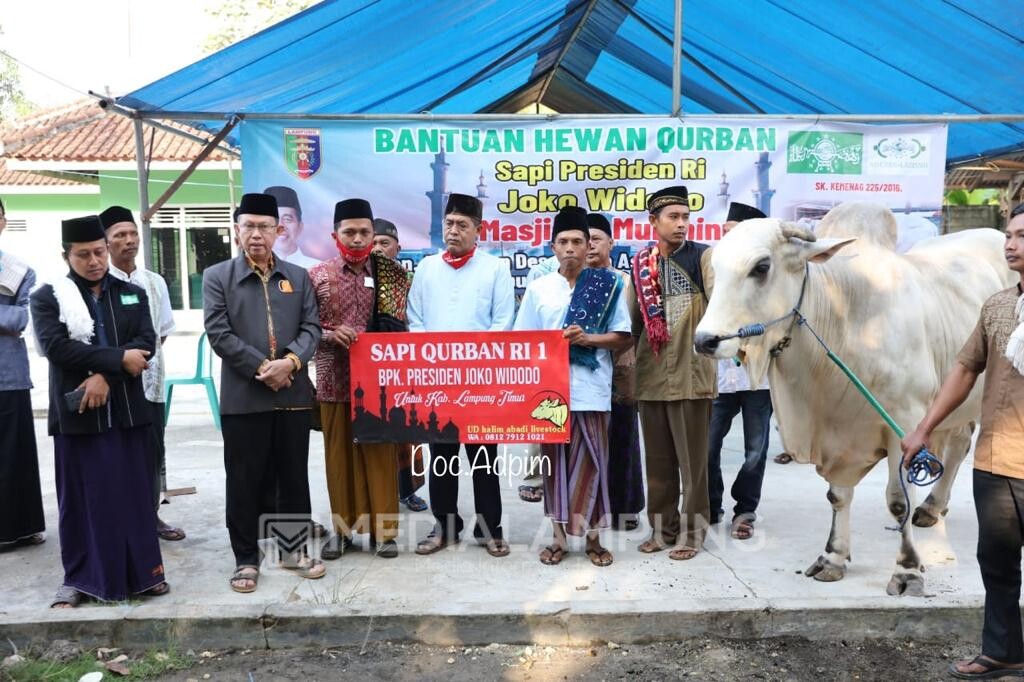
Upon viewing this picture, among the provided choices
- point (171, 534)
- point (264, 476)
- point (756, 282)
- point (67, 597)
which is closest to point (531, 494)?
point (264, 476)

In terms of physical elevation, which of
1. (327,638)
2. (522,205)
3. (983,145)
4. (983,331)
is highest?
(983,145)

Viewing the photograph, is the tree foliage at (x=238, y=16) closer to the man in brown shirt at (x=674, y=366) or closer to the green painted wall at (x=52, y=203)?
the green painted wall at (x=52, y=203)

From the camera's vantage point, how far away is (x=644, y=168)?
627cm

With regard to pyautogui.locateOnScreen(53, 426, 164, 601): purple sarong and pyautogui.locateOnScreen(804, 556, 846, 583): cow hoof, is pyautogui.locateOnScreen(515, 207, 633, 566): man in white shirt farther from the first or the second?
pyautogui.locateOnScreen(53, 426, 164, 601): purple sarong

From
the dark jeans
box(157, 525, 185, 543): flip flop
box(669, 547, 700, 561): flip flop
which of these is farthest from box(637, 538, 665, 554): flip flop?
box(157, 525, 185, 543): flip flop

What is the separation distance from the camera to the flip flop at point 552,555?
4.61m

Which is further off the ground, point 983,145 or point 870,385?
point 983,145

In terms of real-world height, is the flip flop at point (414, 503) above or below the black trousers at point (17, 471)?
below

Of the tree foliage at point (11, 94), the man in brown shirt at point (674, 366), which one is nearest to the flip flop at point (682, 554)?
the man in brown shirt at point (674, 366)

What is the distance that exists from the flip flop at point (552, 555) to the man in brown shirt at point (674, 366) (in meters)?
0.48

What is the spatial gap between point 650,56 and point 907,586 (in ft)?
18.5

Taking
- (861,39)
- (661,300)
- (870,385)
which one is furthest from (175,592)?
(861,39)

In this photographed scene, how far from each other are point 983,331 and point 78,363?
3906 millimetres

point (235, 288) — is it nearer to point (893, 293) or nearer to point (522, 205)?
point (522, 205)
